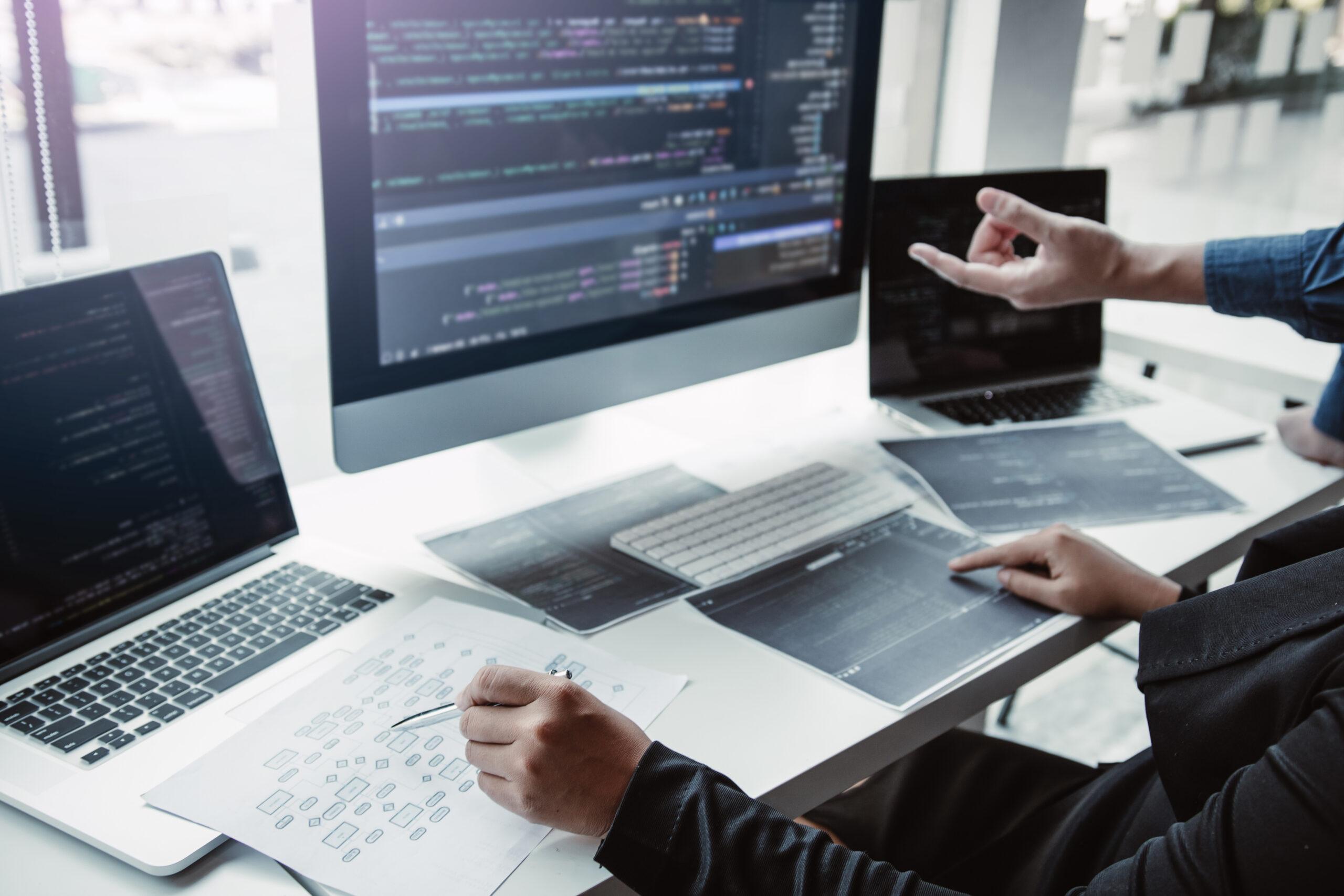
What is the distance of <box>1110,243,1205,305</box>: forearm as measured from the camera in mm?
1188

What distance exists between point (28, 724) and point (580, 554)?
48cm

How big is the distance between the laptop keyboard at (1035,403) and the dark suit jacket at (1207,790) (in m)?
0.64

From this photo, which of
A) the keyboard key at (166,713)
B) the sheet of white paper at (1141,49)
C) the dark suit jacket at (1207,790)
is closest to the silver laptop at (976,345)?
the sheet of white paper at (1141,49)

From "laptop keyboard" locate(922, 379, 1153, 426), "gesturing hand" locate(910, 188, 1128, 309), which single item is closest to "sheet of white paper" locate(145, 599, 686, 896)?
"gesturing hand" locate(910, 188, 1128, 309)

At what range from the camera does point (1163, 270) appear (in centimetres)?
119

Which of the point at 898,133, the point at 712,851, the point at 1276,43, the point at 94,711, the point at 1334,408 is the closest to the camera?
the point at 712,851

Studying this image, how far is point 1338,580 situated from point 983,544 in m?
0.38

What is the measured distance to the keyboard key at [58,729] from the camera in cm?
73

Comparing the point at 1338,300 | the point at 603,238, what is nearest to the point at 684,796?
the point at 603,238

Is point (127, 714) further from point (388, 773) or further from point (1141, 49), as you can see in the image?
point (1141, 49)

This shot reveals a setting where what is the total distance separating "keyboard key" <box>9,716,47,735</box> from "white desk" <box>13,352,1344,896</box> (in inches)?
2.7

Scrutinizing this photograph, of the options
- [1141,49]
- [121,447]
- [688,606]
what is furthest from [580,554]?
[1141,49]

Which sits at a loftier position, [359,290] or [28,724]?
[359,290]

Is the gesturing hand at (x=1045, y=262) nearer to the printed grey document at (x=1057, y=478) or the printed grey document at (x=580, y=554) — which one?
the printed grey document at (x=1057, y=478)
